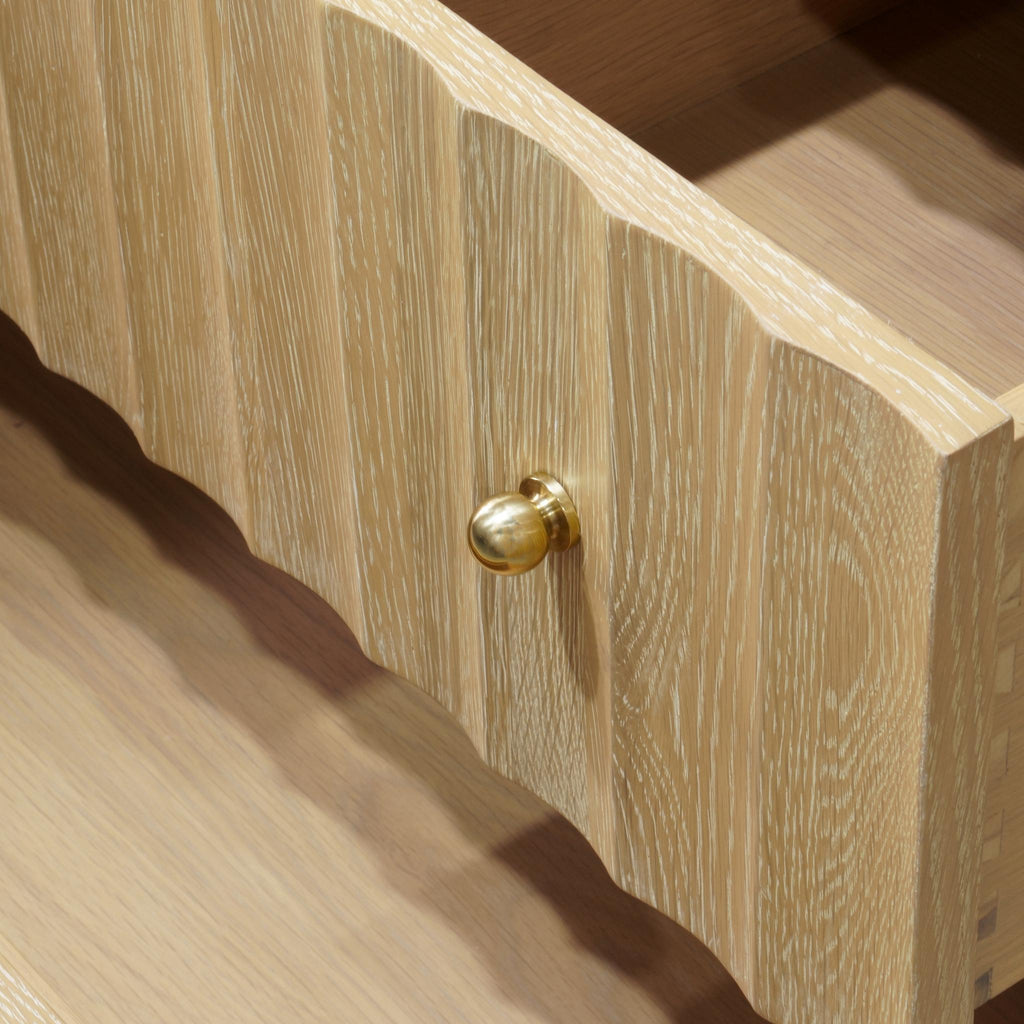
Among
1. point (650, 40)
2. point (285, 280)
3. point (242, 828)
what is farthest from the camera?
point (650, 40)

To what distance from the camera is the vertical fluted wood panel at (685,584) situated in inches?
16.6

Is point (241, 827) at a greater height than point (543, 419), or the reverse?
point (543, 419)

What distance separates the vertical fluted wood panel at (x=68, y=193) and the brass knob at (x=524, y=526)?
20 centimetres

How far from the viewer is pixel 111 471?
2.54ft

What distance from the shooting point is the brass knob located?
1.54 ft

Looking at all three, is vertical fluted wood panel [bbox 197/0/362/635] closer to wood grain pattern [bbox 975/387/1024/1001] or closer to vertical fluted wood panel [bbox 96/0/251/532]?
vertical fluted wood panel [bbox 96/0/251/532]

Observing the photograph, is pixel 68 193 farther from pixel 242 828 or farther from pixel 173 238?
pixel 242 828

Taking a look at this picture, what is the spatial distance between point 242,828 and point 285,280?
0.20m

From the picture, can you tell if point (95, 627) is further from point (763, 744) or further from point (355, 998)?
point (763, 744)

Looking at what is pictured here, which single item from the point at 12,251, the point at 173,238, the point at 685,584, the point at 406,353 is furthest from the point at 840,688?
the point at 12,251

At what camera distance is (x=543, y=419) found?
0.48 m

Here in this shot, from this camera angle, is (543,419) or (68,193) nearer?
(543,419)

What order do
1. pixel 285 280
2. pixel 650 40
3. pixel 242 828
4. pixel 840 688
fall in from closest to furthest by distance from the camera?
pixel 840 688 < pixel 285 280 < pixel 242 828 < pixel 650 40

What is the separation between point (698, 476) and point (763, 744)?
2.5 inches
